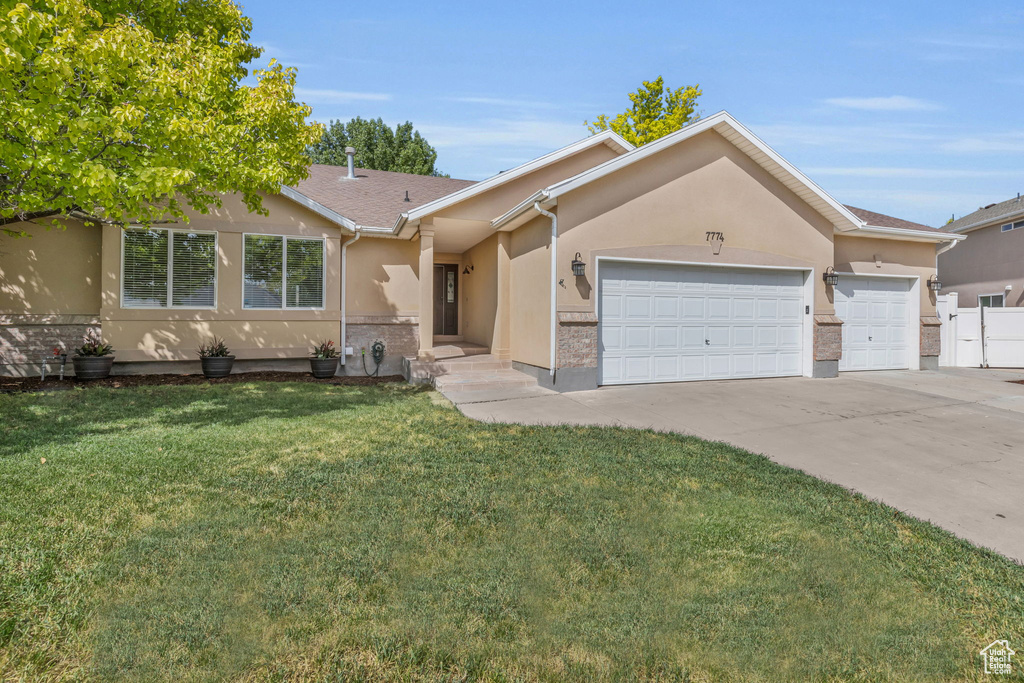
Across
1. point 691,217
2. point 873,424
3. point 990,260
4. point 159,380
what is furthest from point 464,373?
point 990,260

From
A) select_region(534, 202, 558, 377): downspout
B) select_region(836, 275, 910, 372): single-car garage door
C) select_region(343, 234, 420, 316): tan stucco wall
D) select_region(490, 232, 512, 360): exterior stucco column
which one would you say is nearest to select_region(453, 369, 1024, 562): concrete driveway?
select_region(534, 202, 558, 377): downspout

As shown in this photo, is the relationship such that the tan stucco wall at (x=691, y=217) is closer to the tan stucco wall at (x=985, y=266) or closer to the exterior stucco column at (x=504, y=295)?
the exterior stucco column at (x=504, y=295)

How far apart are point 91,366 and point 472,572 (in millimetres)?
10546

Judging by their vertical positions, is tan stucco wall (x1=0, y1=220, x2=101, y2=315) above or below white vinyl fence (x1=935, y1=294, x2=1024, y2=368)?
above

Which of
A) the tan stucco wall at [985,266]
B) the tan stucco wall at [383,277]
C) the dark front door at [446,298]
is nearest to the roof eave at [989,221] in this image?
the tan stucco wall at [985,266]

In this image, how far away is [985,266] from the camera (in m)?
17.7

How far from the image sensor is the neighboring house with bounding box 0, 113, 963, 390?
386 inches

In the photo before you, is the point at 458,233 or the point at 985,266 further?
the point at 985,266

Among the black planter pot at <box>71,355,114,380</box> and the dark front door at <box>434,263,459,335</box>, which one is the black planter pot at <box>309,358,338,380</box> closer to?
the black planter pot at <box>71,355,114,380</box>

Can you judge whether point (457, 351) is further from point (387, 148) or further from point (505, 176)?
point (387, 148)

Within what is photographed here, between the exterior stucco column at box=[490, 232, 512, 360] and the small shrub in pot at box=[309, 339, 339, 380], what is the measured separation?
359 centimetres

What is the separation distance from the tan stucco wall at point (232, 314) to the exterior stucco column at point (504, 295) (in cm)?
369

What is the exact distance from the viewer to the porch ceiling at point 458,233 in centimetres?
1127

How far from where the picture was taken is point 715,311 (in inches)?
420
